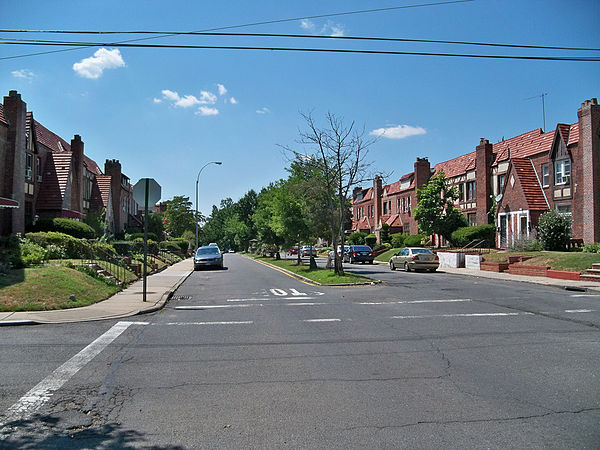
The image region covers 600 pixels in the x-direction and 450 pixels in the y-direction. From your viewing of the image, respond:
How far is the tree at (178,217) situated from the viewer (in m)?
80.7

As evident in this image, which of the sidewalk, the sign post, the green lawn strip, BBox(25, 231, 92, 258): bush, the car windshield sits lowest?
the sidewalk

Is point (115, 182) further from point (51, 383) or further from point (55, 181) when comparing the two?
point (51, 383)

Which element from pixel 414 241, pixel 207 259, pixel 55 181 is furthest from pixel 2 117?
pixel 414 241

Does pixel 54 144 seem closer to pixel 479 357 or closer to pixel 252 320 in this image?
pixel 252 320

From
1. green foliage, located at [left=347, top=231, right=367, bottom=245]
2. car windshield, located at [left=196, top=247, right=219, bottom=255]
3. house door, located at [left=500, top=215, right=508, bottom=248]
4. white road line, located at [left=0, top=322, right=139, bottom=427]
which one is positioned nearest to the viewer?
white road line, located at [left=0, top=322, right=139, bottom=427]

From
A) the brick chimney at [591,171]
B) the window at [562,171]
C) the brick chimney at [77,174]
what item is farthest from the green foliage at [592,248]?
the brick chimney at [77,174]

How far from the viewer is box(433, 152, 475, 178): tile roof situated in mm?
42269

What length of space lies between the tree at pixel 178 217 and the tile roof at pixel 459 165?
4668 cm

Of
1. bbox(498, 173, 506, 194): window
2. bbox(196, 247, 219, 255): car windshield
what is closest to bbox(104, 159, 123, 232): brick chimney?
bbox(196, 247, 219, 255): car windshield

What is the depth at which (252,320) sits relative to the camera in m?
10.9

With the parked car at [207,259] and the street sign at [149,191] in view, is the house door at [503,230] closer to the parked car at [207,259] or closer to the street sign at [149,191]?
the parked car at [207,259]

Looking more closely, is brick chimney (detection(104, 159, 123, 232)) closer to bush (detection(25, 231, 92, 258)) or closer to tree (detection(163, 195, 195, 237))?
bush (detection(25, 231, 92, 258))

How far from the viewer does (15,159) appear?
26.3 meters

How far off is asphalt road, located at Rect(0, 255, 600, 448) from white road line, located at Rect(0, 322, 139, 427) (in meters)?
0.02
